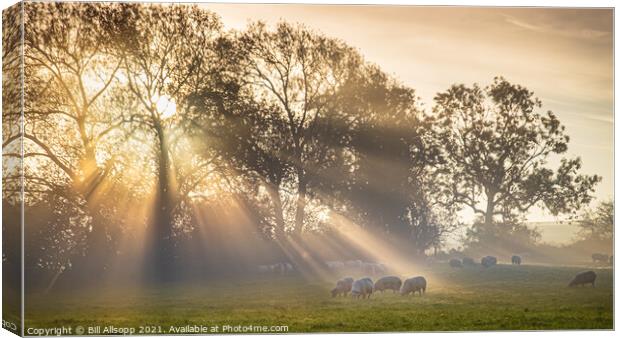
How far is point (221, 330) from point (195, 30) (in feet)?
25.4

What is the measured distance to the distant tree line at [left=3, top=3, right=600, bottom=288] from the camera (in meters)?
24.6

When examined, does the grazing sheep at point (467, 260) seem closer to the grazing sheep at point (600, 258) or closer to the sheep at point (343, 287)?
the grazing sheep at point (600, 258)

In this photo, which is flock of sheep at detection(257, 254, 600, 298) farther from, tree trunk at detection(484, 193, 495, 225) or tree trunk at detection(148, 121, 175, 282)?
tree trunk at detection(148, 121, 175, 282)

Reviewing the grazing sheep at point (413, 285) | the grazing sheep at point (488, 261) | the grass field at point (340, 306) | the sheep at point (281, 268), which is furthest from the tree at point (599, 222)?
the sheep at point (281, 268)

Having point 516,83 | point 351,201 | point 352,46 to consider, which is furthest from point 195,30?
point 516,83

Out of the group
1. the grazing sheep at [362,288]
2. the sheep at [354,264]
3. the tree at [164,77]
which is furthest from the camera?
the sheep at [354,264]

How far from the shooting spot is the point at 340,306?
25.5 meters

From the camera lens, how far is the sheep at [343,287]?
2608cm

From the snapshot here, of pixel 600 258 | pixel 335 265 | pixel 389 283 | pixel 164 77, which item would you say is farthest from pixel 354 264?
pixel 164 77

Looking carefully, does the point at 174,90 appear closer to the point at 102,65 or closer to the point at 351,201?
the point at 102,65

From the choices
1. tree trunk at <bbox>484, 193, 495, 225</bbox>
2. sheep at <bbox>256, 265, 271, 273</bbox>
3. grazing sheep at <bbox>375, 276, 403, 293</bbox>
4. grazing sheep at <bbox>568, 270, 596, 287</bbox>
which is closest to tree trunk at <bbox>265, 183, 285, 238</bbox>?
sheep at <bbox>256, 265, 271, 273</bbox>

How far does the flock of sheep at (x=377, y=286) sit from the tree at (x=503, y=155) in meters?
2.71

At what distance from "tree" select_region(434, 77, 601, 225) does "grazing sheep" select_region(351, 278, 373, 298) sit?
377 centimetres

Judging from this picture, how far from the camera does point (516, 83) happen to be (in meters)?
26.5
